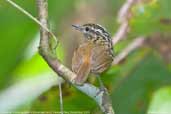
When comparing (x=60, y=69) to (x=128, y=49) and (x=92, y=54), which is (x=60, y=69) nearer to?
(x=92, y=54)

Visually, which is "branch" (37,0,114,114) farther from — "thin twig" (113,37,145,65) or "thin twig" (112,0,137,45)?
"thin twig" (113,37,145,65)

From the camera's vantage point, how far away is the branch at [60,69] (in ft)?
7.22

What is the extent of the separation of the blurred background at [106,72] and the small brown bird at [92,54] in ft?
1.42

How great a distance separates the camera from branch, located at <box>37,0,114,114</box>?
7.22ft

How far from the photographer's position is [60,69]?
219 centimetres

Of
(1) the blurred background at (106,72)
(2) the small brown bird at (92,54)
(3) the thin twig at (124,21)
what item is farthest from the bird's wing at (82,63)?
(3) the thin twig at (124,21)

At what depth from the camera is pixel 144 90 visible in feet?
12.6

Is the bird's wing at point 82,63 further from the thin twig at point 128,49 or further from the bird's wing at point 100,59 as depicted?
the thin twig at point 128,49

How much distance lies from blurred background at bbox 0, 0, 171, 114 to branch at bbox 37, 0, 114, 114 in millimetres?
817

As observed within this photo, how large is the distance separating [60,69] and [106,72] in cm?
114

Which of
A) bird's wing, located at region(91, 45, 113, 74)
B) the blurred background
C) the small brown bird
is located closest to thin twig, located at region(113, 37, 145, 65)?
the blurred background

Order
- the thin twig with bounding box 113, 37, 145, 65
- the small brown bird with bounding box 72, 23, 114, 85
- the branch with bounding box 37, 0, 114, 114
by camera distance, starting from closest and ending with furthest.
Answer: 1. the branch with bounding box 37, 0, 114, 114
2. the small brown bird with bounding box 72, 23, 114, 85
3. the thin twig with bounding box 113, 37, 145, 65

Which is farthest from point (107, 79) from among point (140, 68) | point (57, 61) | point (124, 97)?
point (57, 61)

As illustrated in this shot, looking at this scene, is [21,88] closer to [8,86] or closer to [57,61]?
[8,86]
